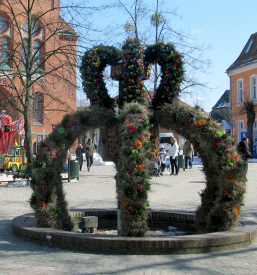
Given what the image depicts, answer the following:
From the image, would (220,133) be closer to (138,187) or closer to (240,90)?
(138,187)

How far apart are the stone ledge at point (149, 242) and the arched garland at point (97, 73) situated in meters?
2.51

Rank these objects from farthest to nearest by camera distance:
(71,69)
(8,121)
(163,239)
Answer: (8,121), (71,69), (163,239)

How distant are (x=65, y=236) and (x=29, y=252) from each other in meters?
0.57

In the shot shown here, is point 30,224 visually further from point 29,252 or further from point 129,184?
point 129,184

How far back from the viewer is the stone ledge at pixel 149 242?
6344mm

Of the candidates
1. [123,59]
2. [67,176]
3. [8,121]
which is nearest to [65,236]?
[123,59]

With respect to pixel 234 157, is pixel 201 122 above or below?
above

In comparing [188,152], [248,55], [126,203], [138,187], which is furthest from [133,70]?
[248,55]

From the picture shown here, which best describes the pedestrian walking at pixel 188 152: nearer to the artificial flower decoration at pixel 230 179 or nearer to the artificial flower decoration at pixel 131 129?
the artificial flower decoration at pixel 230 179

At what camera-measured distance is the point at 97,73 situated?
8.02 m

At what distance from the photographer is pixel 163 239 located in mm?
6406

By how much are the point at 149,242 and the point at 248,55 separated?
40773mm

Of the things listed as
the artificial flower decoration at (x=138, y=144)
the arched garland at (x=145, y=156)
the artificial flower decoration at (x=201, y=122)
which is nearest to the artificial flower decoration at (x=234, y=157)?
the arched garland at (x=145, y=156)

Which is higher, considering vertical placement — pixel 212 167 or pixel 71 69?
pixel 71 69
